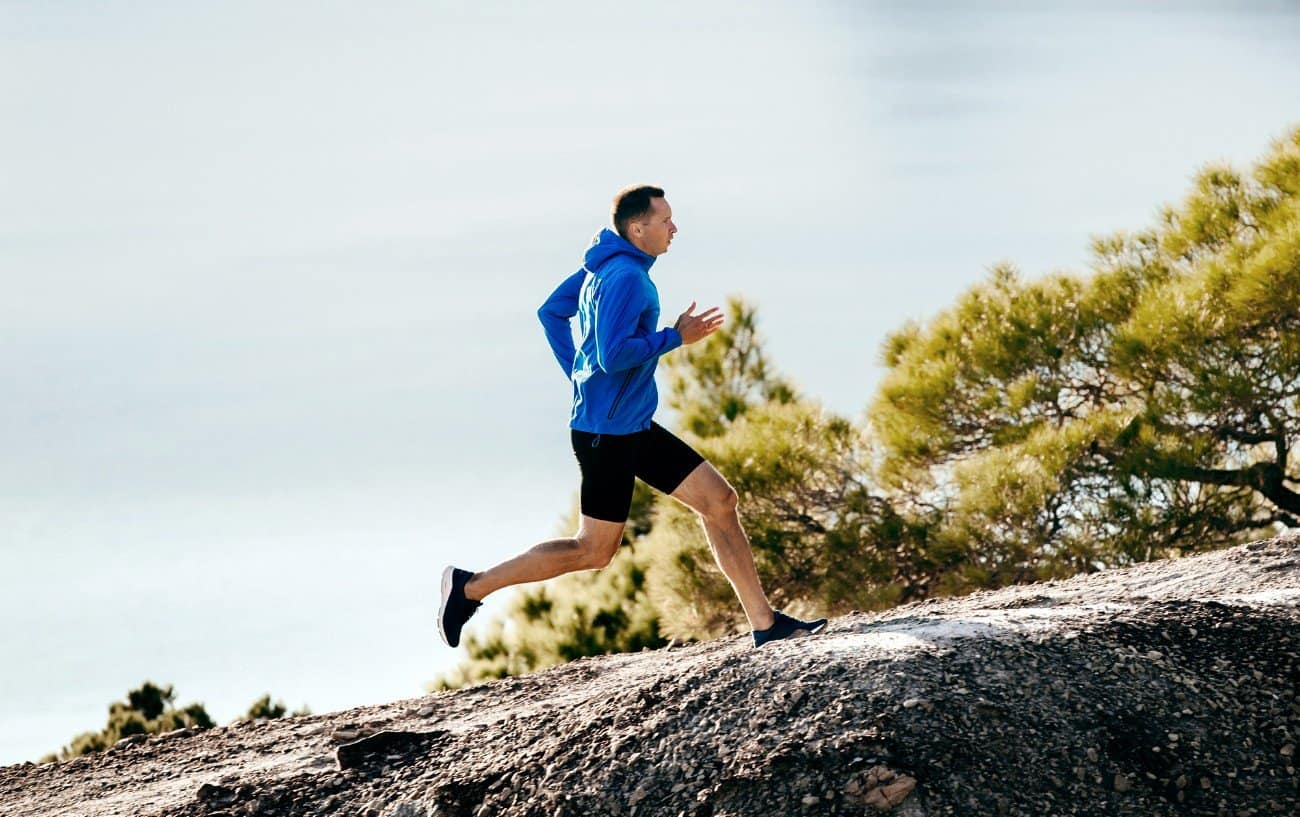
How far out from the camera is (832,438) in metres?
14.0

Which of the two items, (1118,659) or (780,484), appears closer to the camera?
(1118,659)

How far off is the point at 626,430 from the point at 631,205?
925 mm

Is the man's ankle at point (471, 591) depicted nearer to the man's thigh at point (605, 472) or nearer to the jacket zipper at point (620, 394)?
the man's thigh at point (605, 472)

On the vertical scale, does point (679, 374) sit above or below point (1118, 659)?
above

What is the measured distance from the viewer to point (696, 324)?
216 inches

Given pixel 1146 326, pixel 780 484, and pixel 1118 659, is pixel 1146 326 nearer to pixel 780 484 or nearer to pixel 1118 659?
pixel 780 484

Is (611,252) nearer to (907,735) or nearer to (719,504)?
(719,504)

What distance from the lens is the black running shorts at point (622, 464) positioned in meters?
5.67

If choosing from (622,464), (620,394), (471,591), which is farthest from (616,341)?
(471,591)

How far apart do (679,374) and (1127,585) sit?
11.7 m

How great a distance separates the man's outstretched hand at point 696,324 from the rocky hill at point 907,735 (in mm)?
1217

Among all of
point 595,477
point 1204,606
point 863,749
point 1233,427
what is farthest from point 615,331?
point 1233,427

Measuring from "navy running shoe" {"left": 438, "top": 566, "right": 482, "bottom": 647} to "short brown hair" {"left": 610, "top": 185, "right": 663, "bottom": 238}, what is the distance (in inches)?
64.7

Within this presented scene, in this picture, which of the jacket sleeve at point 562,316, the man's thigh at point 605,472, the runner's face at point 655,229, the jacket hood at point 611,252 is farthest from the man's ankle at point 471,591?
the runner's face at point 655,229
